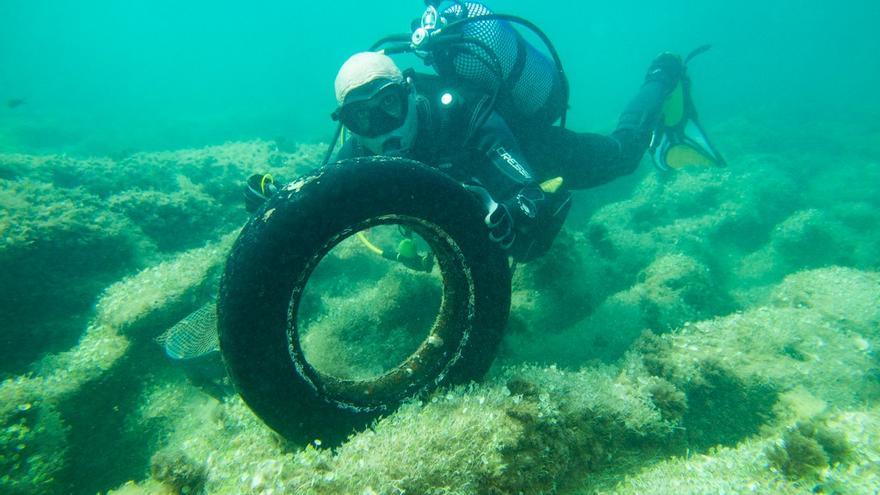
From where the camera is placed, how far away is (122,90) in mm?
→ 54438

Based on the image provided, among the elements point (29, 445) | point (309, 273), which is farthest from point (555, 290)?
point (29, 445)

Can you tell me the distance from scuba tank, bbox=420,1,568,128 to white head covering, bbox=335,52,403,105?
31.5 inches

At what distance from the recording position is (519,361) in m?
3.65

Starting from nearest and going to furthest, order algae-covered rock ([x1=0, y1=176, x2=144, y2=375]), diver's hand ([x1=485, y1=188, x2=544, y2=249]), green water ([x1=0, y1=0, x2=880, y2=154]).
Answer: diver's hand ([x1=485, y1=188, x2=544, y2=249]), algae-covered rock ([x1=0, y1=176, x2=144, y2=375]), green water ([x1=0, y1=0, x2=880, y2=154])

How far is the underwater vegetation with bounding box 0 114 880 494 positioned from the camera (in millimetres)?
1892

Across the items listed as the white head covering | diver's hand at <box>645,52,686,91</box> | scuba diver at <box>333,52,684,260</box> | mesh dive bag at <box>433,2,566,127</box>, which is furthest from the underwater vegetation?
diver's hand at <box>645,52,686,91</box>

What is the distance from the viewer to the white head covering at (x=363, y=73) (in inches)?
137

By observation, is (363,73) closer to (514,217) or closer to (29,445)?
(514,217)

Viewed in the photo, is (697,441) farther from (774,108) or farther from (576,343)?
(774,108)

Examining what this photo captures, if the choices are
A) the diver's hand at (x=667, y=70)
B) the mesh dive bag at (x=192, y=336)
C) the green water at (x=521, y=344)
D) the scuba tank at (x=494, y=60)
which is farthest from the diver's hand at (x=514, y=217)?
the diver's hand at (x=667, y=70)

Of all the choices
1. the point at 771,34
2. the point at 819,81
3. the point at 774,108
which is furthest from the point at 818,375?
the point at 771,34

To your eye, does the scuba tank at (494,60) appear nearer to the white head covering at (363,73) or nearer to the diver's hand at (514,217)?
the white head covering at (363,73)

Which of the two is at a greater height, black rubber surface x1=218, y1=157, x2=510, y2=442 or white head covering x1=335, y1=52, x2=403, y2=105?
white head covering x1=335, y1=52, x2=403, y2=105

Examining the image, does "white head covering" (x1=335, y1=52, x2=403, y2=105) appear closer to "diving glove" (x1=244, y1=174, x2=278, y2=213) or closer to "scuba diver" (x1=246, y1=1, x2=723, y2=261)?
"scuba diver" (x1=246, y1=1, x2=723, y2=261)
